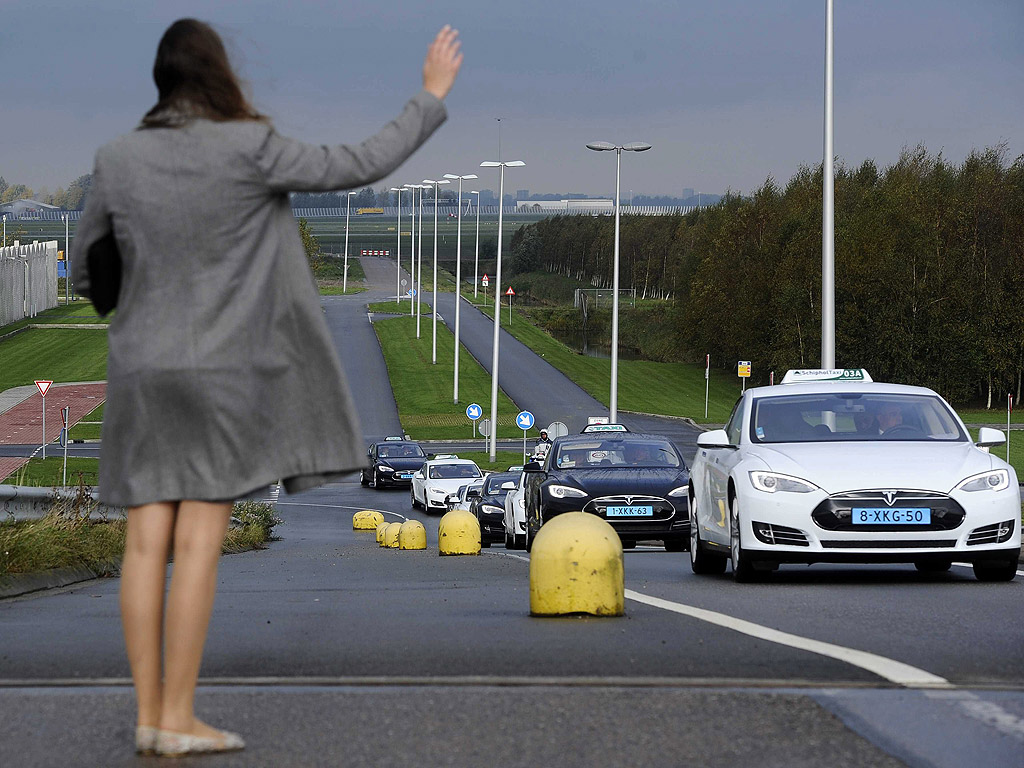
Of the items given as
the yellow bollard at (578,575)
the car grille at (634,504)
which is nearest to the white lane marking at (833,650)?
the yellow bollard at (578,575)

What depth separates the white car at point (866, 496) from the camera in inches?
449

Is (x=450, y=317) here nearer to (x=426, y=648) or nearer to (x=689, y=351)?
(x=689, y=351)

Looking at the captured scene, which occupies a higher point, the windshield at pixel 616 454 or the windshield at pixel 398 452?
the windshield at pixel 616 454

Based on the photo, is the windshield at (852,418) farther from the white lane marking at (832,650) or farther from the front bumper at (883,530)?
the white lane marking at (832,650)

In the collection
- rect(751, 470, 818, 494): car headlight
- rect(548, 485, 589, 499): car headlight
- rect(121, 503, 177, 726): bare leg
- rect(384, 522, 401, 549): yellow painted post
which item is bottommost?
Answer: rect(384, 522, 401, 549): yellow painted post

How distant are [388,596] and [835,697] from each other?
5.68m

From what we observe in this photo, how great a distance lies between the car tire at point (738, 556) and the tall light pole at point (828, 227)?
16.0 meters

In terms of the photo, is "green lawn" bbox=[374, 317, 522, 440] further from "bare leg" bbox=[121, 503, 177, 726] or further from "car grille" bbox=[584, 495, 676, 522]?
"bare leg" bbox=[121, 503, 177, 726]

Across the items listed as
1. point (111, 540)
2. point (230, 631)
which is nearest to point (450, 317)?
point (111, 540)

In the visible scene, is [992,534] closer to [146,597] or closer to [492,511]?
[146,597]

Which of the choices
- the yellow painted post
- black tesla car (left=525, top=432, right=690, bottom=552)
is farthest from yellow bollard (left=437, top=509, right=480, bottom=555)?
the yellow painted post

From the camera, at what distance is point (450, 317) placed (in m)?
120

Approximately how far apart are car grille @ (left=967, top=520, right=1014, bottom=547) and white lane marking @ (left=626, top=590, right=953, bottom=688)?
329cm

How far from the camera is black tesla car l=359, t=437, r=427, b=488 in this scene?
178 feet
